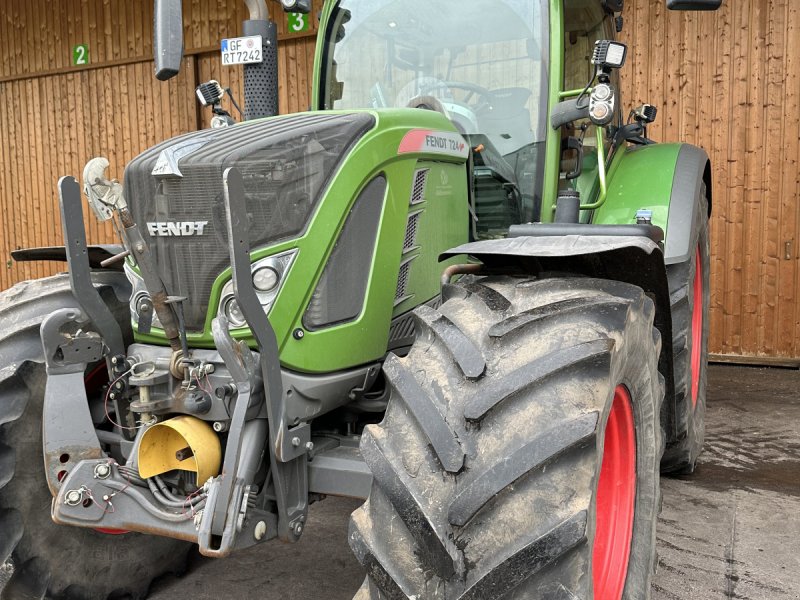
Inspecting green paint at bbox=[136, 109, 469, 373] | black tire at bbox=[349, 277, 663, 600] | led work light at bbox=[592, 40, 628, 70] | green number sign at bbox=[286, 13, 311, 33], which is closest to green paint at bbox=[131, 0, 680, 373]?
green paint at bbox=[136, 109, 469, 373]

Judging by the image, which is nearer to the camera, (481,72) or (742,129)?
(481,72)

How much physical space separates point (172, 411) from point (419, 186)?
3.44 feet

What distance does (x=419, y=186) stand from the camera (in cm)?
254

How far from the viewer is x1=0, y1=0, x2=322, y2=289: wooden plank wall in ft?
29.4

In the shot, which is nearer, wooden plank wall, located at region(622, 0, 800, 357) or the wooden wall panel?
wooden plank wall, located at region(622, 0, 800, 357)

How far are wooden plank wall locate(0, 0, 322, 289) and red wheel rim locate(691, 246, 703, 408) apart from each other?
5.47 meters

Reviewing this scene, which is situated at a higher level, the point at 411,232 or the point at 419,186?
the point at 419,186

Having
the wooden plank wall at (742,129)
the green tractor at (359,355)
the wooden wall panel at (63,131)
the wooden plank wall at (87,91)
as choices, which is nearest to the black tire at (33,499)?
the green tractor at (359,355)

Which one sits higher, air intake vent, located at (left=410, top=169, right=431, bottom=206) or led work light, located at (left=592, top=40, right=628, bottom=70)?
led work light, located at (left=592, top=40, right=628, bottom=70)

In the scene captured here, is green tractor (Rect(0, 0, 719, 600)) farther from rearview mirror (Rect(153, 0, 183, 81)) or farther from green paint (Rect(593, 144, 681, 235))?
green paint (Rect(593, 144, 681, 235))

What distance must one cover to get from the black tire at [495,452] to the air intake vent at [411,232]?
0.58 metres

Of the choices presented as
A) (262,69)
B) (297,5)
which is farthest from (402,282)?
(297,5)

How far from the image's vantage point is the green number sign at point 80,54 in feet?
32.1

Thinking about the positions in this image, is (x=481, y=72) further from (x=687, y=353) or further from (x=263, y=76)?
(x=687, y=353)
